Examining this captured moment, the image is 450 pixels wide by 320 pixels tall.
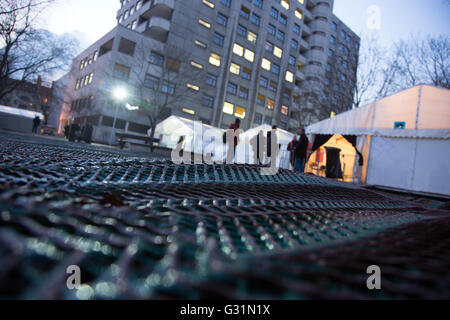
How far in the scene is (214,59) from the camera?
29016mm

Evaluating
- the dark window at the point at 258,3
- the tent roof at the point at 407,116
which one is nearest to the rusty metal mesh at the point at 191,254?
the tent roof at the point at 407,116

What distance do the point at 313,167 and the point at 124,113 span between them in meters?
20.7

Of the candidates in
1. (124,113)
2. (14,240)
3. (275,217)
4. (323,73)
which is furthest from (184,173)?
(323,73)

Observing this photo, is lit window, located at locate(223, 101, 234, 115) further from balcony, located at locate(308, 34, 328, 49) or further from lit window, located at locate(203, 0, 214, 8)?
balcony, located at locate(308, 34, 328, 49)

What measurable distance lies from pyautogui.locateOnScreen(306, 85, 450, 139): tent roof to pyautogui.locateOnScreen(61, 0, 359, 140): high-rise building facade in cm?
1141

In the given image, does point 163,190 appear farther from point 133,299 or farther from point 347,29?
point 347,29

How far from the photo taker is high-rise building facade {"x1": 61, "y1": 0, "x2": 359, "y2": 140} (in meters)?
24.8

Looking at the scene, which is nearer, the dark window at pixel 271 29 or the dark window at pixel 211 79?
the dark window at pixel 211 79

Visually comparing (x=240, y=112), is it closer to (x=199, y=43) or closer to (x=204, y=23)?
(x=199, y=43)

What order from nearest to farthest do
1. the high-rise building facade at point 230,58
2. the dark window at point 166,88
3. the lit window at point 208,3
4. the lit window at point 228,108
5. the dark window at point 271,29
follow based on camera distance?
the high-rise building facade at point 230,58
the dark window at point 166,88
the lit window at point 208,3
the lit window at point 228,108
the dark window at point 271,29

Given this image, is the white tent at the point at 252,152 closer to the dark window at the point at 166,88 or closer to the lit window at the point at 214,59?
the dark window at the point at 166,88

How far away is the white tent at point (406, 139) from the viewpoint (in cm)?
845

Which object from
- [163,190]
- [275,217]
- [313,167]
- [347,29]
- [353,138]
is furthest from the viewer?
[347,29]

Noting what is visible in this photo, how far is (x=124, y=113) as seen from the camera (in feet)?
81.4
